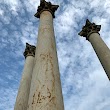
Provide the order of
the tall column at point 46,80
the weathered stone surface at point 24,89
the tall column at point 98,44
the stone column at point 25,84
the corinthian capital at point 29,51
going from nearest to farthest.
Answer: the tall column at point 46,80, the weathered stone surface at point 24,89, the stone column at point 25,84, the tall column at point 98,44, the corinthian capital at point 29,51

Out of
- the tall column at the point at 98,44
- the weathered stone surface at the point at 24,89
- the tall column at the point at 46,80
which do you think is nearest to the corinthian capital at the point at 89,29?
the tall column at the point at 98,44

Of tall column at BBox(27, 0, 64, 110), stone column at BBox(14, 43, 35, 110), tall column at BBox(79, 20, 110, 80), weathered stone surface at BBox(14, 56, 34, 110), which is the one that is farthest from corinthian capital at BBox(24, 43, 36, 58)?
tall column at BBox(27, 0, 64, 110)

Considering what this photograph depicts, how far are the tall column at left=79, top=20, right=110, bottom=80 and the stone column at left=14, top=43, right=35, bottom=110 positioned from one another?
989cm

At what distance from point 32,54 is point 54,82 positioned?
2071 centimetres

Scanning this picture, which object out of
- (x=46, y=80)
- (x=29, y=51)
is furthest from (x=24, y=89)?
(x=46, y=80)

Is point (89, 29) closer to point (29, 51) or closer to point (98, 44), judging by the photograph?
point (98, 44)

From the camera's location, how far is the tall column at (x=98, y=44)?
26250mm

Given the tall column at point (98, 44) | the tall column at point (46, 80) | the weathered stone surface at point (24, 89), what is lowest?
the tall column at point (46, 80)

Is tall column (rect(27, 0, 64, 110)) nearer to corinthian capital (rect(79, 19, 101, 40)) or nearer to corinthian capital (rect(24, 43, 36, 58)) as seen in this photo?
corinthian capital (rect(24, 43, 36, 58))

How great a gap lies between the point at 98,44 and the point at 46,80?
19308 mm

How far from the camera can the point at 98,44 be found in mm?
29438

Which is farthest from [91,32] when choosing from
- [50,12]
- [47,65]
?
[47,65]

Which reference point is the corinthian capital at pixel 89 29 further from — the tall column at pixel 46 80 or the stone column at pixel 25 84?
the tall column at pixel 46 80

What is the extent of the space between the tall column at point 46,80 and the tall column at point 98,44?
1148 centimetres
